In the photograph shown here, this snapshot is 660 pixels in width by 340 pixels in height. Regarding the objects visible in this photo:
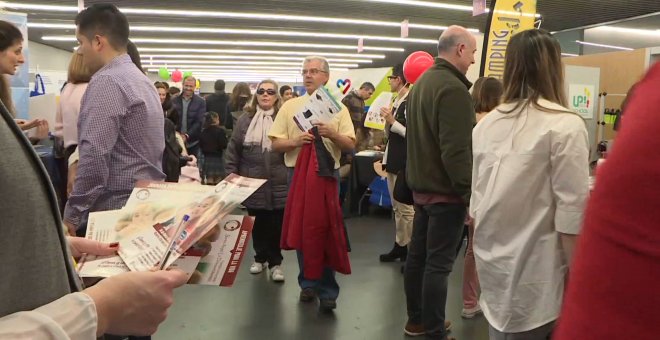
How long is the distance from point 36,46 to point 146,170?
16157 mm

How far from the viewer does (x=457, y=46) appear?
2666 mm

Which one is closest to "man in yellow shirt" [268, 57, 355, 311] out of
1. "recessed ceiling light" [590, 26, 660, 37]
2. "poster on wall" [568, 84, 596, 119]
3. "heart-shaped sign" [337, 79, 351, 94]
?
"poster on wall" [568, 84, 596, 119]

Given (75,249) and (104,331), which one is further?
(75,249)

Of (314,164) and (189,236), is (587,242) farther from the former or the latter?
(314,164)

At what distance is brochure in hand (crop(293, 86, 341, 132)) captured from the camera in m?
3.31

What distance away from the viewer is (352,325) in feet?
10.6

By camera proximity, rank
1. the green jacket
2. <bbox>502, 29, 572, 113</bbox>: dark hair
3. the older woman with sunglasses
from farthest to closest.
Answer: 1. the older woman with sunglasses
2. the green jacket
3. <bbox>502, 29, 572, 113</bbox>: dark hair

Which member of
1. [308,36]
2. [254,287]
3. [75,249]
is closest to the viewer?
[75,249]

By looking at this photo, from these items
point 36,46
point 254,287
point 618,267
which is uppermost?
point 36,46

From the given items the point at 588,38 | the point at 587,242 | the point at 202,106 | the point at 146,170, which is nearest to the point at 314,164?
the point at 146,170

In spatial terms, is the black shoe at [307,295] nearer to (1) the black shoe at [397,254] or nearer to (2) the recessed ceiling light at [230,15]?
(1) the black shoe at [397,254]

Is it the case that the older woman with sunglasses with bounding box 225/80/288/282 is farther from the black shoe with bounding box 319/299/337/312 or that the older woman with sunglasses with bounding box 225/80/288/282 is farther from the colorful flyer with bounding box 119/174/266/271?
the colorful flyer with bounding box 119/174/266/271

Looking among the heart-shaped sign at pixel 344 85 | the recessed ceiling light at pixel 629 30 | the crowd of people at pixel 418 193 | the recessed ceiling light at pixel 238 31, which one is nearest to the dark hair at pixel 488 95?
the crowd of people at pixel 418 193

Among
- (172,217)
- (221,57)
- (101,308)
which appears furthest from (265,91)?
(221,57)
